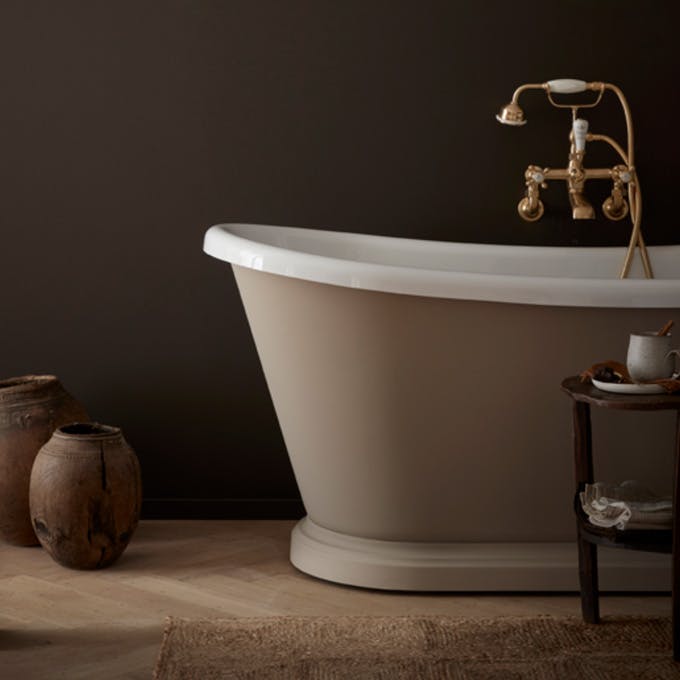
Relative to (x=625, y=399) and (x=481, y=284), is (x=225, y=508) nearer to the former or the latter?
(x=481, y=284)

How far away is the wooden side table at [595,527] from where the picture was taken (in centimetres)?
222

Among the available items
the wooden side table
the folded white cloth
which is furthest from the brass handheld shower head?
the folded white cloth

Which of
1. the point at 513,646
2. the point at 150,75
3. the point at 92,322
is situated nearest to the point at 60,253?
the point at 92,322

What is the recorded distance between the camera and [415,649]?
90.3 inches

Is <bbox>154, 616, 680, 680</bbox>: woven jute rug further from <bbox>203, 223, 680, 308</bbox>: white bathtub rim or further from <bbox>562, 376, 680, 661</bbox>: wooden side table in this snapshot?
<bbox>203, 223, 680, 308</bbox>: white bathtub rim

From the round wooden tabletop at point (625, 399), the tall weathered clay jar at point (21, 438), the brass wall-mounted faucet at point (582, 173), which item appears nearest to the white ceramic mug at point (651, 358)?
the round wooden tabletop at point (625, 399)

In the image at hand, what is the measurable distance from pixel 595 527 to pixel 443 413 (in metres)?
0.40

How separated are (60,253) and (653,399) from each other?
1.72 metres

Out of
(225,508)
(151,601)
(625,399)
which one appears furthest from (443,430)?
(225,508)

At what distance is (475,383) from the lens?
252 centimetres

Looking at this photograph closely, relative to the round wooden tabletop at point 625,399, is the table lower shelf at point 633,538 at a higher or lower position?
lower

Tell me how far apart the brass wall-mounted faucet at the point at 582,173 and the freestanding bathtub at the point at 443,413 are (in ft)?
2.10

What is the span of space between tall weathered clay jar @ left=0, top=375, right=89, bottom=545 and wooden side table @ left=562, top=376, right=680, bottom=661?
131 cm

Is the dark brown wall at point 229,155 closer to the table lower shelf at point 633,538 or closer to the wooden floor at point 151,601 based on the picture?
the wooden floor at point 151,601
